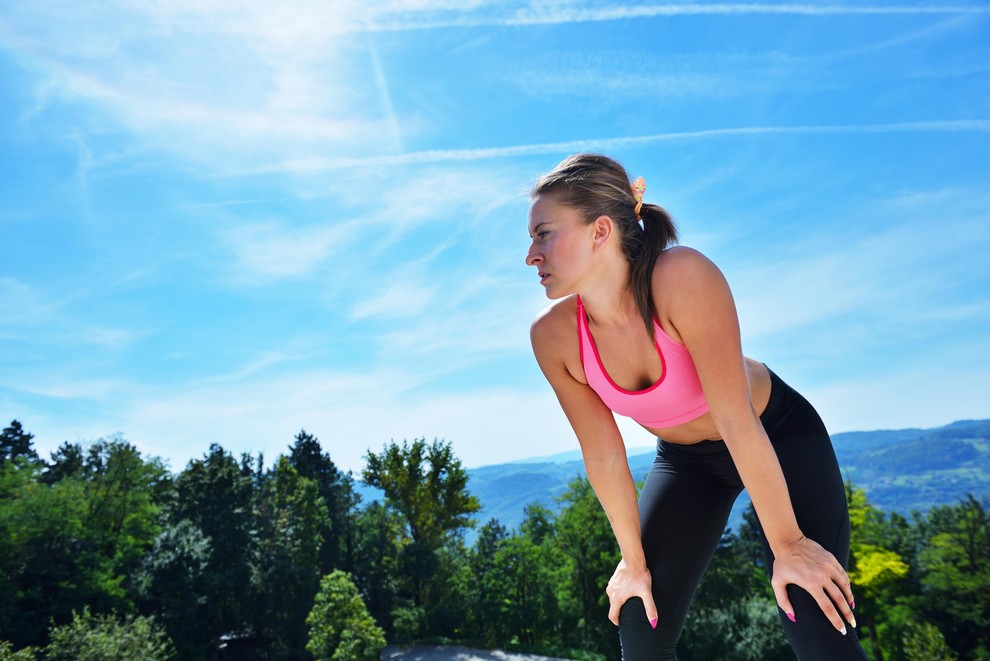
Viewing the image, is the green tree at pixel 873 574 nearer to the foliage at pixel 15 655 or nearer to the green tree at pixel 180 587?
the green tree at pixel 180 587

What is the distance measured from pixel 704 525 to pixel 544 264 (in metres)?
1.07

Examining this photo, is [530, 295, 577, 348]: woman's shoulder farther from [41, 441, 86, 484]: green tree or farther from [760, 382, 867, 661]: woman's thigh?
[41, 441, 86, 484]: green tree

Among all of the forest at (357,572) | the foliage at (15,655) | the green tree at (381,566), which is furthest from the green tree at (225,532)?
the foliage at (15,655)

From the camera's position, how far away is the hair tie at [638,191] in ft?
7.40

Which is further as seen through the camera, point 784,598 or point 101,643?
point 101,643

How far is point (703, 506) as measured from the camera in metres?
2.39

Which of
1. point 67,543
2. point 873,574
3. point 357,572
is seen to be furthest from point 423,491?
point 873,574

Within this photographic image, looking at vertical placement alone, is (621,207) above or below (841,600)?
above

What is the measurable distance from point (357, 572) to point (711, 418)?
35.8 metres

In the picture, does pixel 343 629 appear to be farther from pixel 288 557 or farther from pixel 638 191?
pixel 638 191

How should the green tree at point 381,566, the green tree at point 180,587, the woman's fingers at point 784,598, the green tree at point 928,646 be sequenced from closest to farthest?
the woman's fingers at point 784,598 < the green tree at point 928,646 < the green tree at point 180,587 < the green tree at point 381,566

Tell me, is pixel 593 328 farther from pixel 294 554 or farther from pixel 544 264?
pixel 294 554

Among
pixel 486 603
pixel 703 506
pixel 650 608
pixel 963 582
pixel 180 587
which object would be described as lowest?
pixel 963 582

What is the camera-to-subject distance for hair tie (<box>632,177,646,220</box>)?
2.26 meters
